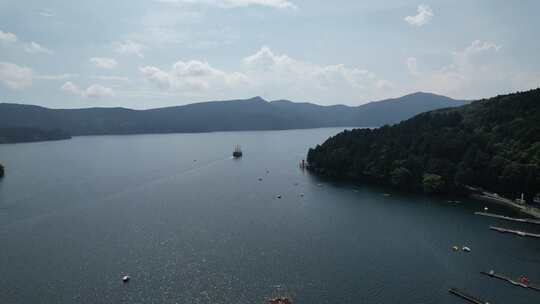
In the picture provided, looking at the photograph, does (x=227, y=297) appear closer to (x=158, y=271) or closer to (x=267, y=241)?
(x=158, y=271)

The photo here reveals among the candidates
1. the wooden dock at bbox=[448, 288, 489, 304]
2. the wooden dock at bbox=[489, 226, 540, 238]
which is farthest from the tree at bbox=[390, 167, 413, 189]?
the wooden dock at bbox=[448, 288, 489, 304]

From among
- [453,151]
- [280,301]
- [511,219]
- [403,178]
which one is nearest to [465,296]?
[280,301]

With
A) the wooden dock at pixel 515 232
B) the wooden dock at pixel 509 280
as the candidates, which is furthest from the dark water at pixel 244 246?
the wooden dock at pixel 515 232

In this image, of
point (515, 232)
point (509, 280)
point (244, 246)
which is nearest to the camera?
point (509, 280)

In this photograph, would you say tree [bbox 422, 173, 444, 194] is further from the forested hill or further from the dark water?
the dark water

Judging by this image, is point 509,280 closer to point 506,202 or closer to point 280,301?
point 280,301

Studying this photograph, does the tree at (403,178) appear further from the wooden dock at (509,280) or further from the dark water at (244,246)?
the wooden dock at (509,280)
